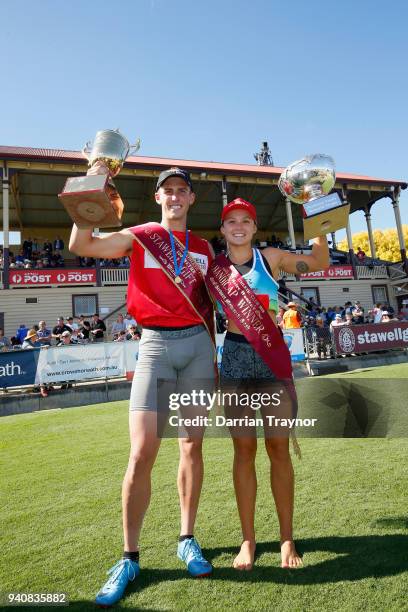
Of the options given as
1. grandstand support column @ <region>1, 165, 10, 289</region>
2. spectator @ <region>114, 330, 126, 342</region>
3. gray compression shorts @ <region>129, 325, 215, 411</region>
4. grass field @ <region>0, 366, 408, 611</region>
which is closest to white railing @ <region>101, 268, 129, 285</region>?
grandstand support column @ <region>1, 165, 10, 289</region>

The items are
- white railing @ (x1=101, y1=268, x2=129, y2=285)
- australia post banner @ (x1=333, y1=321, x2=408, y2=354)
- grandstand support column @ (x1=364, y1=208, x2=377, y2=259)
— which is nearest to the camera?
australia post banner @ (x1=333, y1=321, x2=408, y2=354)

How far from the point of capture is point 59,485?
3695mm

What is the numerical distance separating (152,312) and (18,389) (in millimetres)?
8810

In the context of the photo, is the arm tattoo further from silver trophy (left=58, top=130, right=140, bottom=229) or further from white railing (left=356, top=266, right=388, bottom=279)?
white railing (left=356, top=266, right=388, bottom=279)

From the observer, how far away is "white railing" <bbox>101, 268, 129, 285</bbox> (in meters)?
20.7

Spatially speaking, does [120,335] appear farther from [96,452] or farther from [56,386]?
[96,452]

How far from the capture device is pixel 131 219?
83.8 ft

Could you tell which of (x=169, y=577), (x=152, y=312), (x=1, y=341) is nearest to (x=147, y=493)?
(x=169, y=577)

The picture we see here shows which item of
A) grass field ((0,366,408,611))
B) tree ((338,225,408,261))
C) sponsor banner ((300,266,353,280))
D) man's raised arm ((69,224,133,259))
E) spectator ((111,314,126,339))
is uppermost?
tree ((338,225,408,261))

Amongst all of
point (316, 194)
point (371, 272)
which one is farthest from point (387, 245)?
point (316, 194)

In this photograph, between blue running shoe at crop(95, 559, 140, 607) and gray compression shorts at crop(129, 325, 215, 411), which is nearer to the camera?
blue running shoe at crop(95, 559, 140, 607)

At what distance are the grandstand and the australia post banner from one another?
6.02 meters

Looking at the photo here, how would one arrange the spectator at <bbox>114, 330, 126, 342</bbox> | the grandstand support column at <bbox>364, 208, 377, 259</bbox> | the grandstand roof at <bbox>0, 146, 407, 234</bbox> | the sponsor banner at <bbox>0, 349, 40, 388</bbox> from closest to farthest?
1. the sponsor banner at <bbox>0, 349, 40, 388</bbox>
2. the spectator at <bbox>114, 330, 126, 342</bbox>
3. the grandstand roof at <bbox>0, 146, 407, 234</bbox>
4. the grandstand support column at <bbox>364, 208, 377, 259</bbox>

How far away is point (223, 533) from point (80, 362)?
27.2 ft
